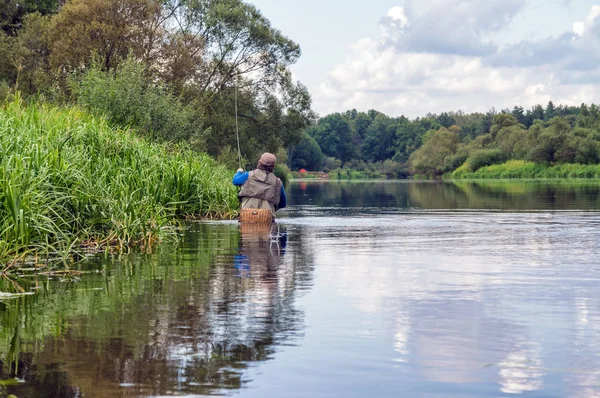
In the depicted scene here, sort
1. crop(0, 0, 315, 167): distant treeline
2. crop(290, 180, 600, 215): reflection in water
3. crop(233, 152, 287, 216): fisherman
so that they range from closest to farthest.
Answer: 1. crop(233, 152, 287, 216): fisherman
2. crop(290, 180, 600, 215): reflection in water
3. crop(0, 0, 315, 167): distant treeline

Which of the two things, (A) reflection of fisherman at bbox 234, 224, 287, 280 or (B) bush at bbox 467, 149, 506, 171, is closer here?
(A) reflection of fisherman at bbox 234, 224, 287, 280

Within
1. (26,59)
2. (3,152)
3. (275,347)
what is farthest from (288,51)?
(275,347)

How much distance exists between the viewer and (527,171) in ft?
352

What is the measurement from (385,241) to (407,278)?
5658mm

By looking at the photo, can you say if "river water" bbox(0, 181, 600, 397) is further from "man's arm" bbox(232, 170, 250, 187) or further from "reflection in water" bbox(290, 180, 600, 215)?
"reflection in water" bbox(290, 180, 600, 215)

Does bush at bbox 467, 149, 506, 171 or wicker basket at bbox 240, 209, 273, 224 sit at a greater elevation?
bush at bbox 467, 149, 506, 171

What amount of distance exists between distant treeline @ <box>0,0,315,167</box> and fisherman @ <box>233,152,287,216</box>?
506 inches

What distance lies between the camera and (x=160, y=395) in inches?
208

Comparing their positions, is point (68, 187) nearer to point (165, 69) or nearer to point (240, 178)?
point (240, 178)

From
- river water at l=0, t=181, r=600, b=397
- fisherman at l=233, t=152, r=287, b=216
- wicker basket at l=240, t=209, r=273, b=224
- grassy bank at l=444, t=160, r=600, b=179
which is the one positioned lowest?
river water at l=0, t=181, r=600, b=397

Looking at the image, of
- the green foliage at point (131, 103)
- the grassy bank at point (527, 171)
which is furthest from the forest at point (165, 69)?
the grassy bank at point (527, 171)

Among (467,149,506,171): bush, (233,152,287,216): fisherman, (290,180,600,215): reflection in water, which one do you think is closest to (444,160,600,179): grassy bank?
(467,149,506,171): bush

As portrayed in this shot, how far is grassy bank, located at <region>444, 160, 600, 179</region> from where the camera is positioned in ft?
319

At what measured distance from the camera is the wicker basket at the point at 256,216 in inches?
673
